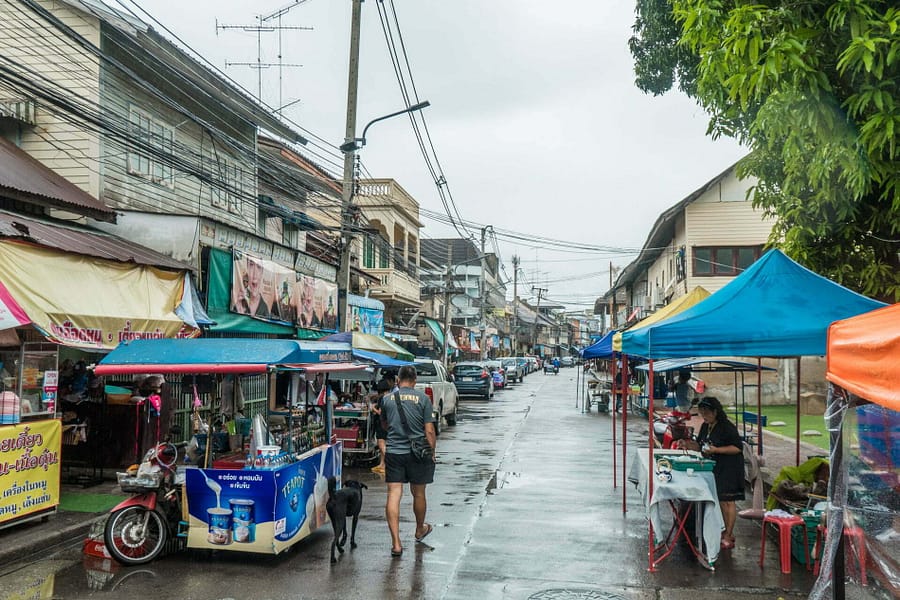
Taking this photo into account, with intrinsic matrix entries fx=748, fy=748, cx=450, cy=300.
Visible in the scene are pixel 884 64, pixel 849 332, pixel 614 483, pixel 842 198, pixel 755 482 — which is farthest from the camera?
pixel 614 483

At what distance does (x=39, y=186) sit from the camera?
11.5 meters

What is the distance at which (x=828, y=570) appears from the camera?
5559 mm

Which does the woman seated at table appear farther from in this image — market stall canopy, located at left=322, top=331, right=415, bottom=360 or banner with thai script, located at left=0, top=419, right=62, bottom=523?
market stall canopy, located at left=322, top=331, right=415, bottom=360

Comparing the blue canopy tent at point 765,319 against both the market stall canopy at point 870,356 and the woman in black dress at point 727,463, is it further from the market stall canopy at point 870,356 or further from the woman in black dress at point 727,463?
the market stall canopy at point 870,356

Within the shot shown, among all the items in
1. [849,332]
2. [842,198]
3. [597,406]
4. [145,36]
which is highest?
[145,36]

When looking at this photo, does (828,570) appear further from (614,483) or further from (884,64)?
(614,483)

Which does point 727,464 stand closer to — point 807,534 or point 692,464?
point 692,464

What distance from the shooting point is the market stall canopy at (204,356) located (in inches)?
288

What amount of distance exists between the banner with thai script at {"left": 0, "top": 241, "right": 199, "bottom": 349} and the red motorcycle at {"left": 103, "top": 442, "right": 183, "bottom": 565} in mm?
2467

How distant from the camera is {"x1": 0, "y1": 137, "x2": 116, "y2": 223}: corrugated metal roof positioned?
10930mm

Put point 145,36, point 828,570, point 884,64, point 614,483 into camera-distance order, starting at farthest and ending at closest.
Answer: point 145,36
point 614,483
point 884,64
point 828,570

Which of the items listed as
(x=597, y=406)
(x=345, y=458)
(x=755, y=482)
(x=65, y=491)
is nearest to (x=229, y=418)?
(x=65, y=491)

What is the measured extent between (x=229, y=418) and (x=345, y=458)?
5.35 meters

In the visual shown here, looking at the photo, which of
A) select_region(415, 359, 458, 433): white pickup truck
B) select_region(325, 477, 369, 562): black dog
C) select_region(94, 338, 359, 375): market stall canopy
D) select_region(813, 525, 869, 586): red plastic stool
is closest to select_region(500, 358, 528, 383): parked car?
select_region(415, 359, 458, 433): white pickup truck
